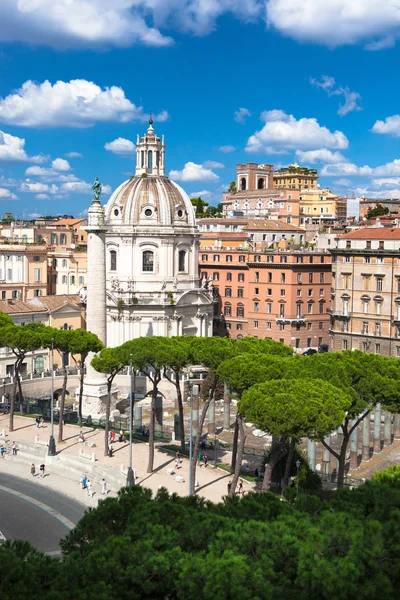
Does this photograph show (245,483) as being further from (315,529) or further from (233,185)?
(233,185)

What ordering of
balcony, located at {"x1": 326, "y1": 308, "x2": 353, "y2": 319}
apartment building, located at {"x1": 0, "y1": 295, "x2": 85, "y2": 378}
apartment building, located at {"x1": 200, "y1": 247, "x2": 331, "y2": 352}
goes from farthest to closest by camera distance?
apartment building, located at {"x1": 200, "y1": 247, "x2": 331, "y2": 352} < balcony, located at {"x1": 326, "y1": 308, "x2": 353, "y2": 319} < apartment building, located at {"x1": 0, "y1": 295, "x2": 85, "y2": 378}

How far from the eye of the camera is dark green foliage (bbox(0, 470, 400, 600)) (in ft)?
56.5

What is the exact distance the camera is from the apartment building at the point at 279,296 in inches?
3115

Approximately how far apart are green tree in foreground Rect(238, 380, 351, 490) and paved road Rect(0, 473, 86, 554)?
9.43 m

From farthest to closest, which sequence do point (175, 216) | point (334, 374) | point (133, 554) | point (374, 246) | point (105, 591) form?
point (175, 216) → point (374, 246) → point (334, 374) → point (133, 554) → point (105, 591)

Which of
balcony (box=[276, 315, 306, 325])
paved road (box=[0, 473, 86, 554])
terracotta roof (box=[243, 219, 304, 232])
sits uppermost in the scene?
terracotta roof (box=[243, 219, 304, 232])

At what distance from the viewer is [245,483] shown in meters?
41.1

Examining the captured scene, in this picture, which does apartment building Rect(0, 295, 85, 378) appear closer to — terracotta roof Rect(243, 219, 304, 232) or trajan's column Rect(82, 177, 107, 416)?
trajan's column Rect(82, 177, 107, 416)

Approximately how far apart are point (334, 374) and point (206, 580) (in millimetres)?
22872

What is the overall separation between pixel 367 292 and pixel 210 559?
176 ft

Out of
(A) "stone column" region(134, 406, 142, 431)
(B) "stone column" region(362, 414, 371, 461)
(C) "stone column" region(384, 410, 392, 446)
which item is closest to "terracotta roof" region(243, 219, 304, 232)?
(A) "stone column" region(134, 406, 142, 431)

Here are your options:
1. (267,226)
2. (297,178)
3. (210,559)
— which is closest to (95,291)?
(210,559)

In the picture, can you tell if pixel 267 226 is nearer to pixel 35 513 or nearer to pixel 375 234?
pixel 375 234

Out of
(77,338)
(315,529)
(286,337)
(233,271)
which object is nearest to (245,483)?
(77,338)
